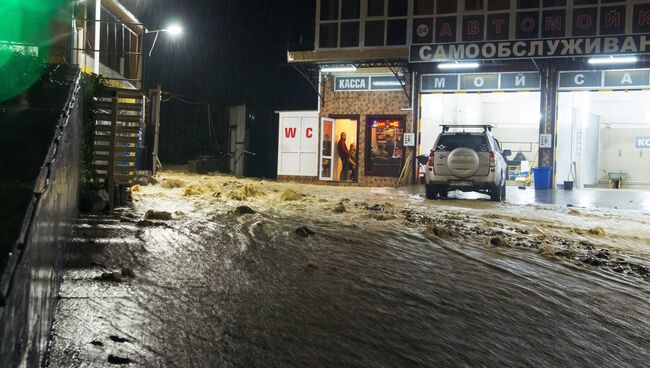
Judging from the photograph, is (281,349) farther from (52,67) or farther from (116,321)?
(52,67)

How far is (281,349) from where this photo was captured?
3912mm

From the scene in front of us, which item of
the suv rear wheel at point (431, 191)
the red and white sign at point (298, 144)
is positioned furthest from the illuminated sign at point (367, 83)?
the suv rear wheel at point (431, 191)

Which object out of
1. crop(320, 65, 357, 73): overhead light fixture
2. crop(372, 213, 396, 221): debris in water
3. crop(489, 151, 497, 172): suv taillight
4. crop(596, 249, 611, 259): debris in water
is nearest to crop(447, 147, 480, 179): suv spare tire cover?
crop(489, 151, 497, 172): suv taillight

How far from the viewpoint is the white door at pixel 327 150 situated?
82.3ft

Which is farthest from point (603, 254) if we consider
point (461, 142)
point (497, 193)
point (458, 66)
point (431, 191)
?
point (458, 66)

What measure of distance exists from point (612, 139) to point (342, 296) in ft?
86.9

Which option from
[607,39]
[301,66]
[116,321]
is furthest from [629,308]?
[301,66]

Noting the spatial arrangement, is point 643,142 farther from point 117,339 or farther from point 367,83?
point 117,339

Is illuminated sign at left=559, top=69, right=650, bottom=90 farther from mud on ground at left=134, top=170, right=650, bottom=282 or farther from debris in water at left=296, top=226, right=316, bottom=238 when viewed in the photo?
debris in water at left=296, top=226, right=316, bottom=238

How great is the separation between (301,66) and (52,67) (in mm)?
18078

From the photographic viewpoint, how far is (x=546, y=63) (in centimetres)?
2122

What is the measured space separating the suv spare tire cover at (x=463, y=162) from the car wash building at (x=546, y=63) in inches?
229

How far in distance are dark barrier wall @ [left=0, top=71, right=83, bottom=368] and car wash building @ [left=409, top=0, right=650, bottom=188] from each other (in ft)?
59.1

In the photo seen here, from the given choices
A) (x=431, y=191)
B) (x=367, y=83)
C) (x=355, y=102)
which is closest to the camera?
(x=431, y=191)
